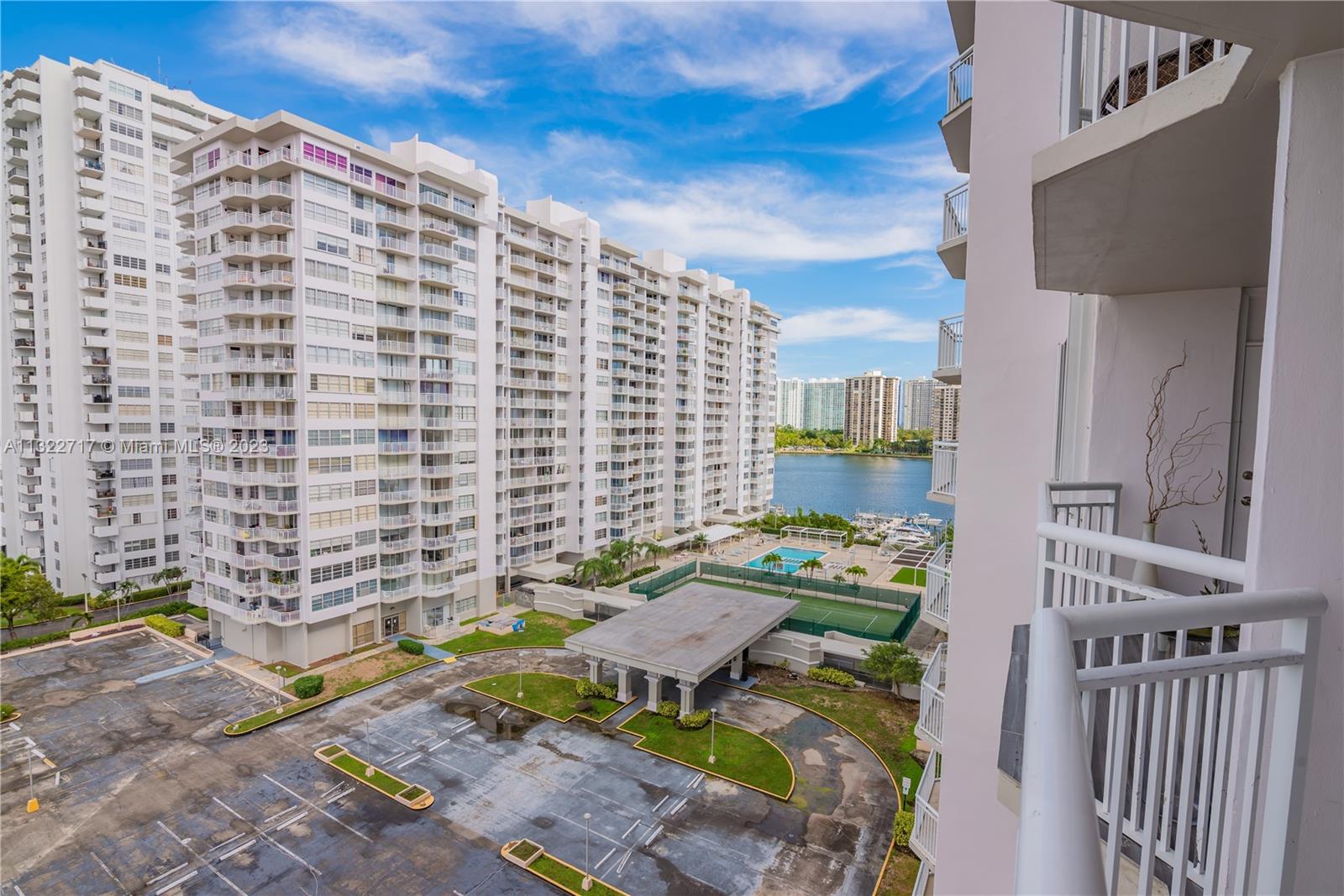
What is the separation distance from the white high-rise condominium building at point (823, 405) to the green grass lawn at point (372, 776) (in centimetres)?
15392

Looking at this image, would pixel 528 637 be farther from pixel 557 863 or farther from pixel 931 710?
pixel 931 710

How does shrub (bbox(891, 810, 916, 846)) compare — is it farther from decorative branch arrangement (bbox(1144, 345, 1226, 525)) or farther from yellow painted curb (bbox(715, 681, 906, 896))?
decorative branch arrangement (bbox(1144, 345, 1226, 525))

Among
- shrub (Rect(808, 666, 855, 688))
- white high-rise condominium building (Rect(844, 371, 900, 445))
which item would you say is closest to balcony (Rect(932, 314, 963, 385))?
shrub (Rect(808, 666, 855, 688))

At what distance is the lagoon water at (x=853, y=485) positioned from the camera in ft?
294

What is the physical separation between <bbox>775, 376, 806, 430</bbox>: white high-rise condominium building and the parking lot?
15467 cm

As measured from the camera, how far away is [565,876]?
1572cm

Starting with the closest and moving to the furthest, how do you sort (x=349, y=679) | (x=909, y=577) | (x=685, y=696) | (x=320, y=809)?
(x=320, y=809) < (x=685, y=696) < (x=349, y=679) < (x=909, y=577)

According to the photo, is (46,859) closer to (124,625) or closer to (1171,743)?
(124,625)

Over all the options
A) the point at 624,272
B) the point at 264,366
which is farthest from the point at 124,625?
the point at 624,272

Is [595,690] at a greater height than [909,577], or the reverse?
[595,690]

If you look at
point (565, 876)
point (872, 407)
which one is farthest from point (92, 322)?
point (872, 407)

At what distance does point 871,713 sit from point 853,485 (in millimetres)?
88473

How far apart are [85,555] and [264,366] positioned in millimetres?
21660

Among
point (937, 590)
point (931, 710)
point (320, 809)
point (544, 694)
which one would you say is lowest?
point (320, 809)
